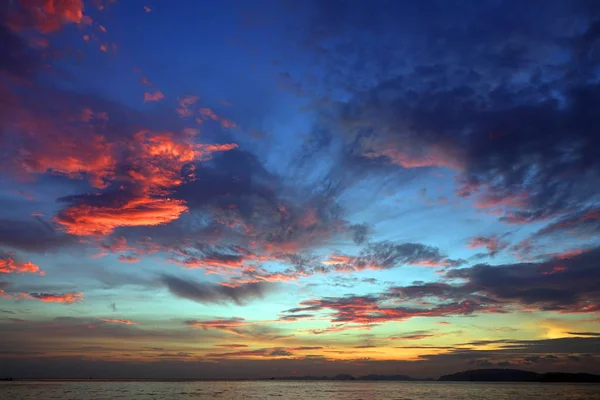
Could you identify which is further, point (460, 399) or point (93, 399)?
point (460, 399)

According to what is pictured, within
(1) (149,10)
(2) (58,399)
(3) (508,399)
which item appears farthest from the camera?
(3) (508,399)

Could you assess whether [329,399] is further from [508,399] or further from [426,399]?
[508,399]

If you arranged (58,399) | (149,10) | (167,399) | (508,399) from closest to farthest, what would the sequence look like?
(149,10) < (58,399) < (167,399) < (508,399)

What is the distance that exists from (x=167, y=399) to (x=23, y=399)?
110 ft

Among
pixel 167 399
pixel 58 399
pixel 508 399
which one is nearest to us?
pixel 58 399

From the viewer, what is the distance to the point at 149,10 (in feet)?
142

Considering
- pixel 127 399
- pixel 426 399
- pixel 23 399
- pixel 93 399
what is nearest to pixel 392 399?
pixel 426 399

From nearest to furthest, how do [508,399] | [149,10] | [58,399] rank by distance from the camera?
[149,10] < [58,399] < [508,399]

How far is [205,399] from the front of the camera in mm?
115312

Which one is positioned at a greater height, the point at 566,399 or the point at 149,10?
the point at 149,10

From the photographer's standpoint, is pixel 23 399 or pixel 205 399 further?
pixel 205 399

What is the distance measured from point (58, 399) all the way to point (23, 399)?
8835 mm

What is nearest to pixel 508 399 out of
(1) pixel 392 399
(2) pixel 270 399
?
(1) pixel 392 399

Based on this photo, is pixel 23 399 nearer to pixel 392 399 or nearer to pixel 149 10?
pixel 392 399
